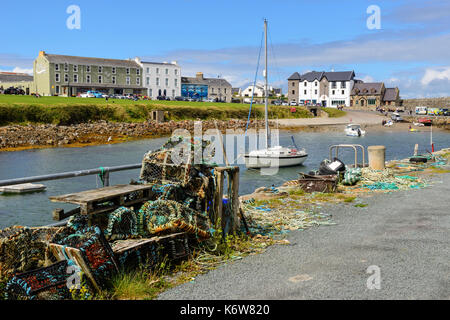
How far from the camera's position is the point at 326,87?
5413 inches

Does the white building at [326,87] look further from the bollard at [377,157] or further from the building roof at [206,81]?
the bollard at [377,157]

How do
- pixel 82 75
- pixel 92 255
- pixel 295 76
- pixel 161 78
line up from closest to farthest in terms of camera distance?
1. pixel 92 255
2. pixel 82 75
3. pixel 161 78
4. pixel 295 76

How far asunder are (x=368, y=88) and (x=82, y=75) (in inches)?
3182

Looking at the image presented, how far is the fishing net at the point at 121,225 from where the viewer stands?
6.62 metres

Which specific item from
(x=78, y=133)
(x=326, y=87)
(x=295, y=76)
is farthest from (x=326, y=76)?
(x=78, y=133)

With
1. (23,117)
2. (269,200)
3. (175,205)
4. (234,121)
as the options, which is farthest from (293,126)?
(175,205)

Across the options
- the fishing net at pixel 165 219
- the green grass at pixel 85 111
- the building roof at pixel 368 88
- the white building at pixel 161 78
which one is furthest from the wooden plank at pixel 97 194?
the building roof at pixel 368 88

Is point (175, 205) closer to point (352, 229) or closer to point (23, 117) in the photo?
point (352, 229)

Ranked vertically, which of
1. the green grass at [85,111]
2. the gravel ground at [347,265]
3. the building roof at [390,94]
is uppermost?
the building roof at [390,94]

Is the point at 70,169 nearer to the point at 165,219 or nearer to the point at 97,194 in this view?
the point at 97,194

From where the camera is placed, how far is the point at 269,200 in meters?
12.1

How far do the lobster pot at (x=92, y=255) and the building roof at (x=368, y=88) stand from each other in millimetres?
134504

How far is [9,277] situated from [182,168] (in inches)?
130

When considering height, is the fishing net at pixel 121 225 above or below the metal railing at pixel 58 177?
below
